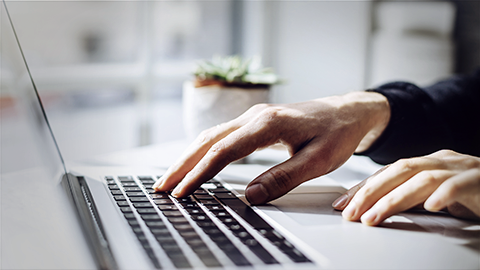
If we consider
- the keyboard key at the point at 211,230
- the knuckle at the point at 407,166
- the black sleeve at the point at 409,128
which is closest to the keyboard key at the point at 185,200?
the keyboard key at the point at 211,230

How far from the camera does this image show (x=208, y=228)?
35cm

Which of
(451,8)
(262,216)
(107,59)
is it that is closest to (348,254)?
(262,216)

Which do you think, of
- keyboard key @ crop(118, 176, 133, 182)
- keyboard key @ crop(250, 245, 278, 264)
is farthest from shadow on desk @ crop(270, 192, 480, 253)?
keyboard key @ crop(118, 176, 133, 182)

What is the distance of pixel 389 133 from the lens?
69 centimetres

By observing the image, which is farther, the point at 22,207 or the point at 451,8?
the point at 451,8

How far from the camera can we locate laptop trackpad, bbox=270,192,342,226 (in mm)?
411

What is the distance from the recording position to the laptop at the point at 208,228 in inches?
11.9

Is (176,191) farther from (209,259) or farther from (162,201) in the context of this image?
(209,259)

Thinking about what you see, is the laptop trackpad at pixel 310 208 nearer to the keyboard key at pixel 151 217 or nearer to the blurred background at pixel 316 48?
the keyboard key at pixel 151 217

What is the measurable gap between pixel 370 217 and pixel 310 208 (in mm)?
77

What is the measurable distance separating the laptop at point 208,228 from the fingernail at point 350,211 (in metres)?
0.01

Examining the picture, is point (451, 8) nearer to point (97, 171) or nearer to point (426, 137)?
point (426, 137)

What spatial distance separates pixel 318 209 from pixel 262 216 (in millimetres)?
76

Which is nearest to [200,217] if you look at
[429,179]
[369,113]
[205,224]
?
[205,224]
